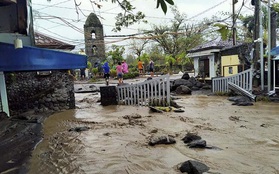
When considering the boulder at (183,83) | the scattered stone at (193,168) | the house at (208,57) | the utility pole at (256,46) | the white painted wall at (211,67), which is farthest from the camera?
the white painted wall at (211,67)

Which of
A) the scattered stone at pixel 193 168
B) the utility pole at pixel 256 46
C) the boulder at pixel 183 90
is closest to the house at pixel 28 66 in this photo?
the scattered stone at pixel 193 168

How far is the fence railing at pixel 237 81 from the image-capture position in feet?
46.5

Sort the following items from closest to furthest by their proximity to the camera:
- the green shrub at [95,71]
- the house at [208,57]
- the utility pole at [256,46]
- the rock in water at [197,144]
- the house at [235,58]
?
the rock in water at [197,144], the utility pole at [256,46], the house at [235,58], the house at [208,57], the green shrub at [95,71]

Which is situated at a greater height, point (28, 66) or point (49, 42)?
point (49, 42)

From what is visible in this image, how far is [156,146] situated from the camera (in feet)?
20.1

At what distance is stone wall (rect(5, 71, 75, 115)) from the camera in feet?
38.1

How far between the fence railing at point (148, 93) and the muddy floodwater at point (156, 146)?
1165 millimetres

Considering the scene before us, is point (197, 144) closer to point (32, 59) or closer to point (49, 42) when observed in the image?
point (32, 59)

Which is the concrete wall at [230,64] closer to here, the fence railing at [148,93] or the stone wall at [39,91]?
the fence railing at [148,93]

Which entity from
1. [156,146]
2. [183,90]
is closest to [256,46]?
[183,90]

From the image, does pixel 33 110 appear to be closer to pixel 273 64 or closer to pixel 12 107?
pixel 12 107

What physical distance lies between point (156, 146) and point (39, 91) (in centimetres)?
819

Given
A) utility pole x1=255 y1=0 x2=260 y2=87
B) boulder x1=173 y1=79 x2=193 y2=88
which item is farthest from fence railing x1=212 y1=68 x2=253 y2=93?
boulder x1=173 y1=79 x2=193 y2=88

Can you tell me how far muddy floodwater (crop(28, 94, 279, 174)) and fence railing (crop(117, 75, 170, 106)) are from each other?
3.82 feet
